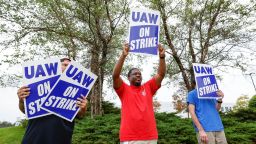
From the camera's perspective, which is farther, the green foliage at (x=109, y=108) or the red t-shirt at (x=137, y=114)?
the green foliage at (x=109, y=108)

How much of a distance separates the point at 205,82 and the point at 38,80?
390cm

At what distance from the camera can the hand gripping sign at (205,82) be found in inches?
268

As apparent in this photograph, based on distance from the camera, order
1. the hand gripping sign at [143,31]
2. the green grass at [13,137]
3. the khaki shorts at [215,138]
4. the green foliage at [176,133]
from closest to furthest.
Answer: the hand gripping sign at [143,31]
the khaki shorts at [215,138]
the green foliage at [176,133]
the green grass at [13,137]

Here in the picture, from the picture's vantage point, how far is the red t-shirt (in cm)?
521

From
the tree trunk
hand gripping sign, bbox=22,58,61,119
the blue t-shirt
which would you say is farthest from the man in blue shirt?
the tree trunk

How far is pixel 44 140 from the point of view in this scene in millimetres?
3771

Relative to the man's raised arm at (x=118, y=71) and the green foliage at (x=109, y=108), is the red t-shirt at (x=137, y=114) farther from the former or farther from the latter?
the green foliage at (x=109, y=108)

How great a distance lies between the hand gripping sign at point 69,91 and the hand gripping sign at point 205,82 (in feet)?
9.76

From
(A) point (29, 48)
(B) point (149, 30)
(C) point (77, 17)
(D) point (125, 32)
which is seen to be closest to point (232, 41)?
(D) point (125, 32)

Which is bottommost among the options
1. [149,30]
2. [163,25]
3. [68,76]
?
[68,76]

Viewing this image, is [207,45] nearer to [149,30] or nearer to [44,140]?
[149,30]

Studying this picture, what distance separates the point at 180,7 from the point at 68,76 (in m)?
16.0

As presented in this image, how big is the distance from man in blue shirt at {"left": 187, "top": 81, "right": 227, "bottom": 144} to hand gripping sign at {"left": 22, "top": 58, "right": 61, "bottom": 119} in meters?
3.15

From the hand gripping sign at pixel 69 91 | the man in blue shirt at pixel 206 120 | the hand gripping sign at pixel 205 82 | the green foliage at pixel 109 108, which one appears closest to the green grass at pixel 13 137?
the green foliage at pixel 109 108
